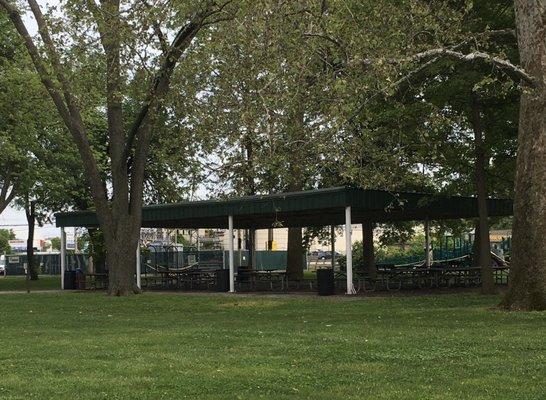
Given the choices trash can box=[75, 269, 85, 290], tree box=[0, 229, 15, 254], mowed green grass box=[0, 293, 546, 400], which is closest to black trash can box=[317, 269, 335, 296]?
mowed green grass box=[0, 293, 546, 400]

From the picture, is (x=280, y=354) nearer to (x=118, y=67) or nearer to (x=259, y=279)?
(x=118, y=67)

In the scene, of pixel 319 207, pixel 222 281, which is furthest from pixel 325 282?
pixel 222 281

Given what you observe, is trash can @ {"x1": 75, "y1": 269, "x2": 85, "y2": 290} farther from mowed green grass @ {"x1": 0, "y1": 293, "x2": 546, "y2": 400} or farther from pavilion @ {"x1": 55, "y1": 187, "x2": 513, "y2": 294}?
mowed green grass @ {"x1": 0, "y1": 293, "x2": 546, "y2": 400}

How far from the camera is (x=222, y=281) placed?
26453mm

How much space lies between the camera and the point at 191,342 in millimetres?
11180

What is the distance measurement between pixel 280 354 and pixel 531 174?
714cm

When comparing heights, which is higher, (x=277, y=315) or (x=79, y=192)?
(x=79, y=192)

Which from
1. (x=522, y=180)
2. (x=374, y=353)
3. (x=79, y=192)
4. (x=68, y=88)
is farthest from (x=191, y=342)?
(x=79, y=192)

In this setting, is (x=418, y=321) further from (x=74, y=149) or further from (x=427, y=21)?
(x=74, y=149)

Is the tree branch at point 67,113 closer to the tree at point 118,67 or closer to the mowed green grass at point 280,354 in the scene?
the tree at point 118,67

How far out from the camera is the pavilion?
21469mm

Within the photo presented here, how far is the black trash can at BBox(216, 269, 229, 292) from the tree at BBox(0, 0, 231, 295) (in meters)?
3.47

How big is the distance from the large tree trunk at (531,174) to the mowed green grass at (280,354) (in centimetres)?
83

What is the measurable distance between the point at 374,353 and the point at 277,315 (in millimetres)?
6647
